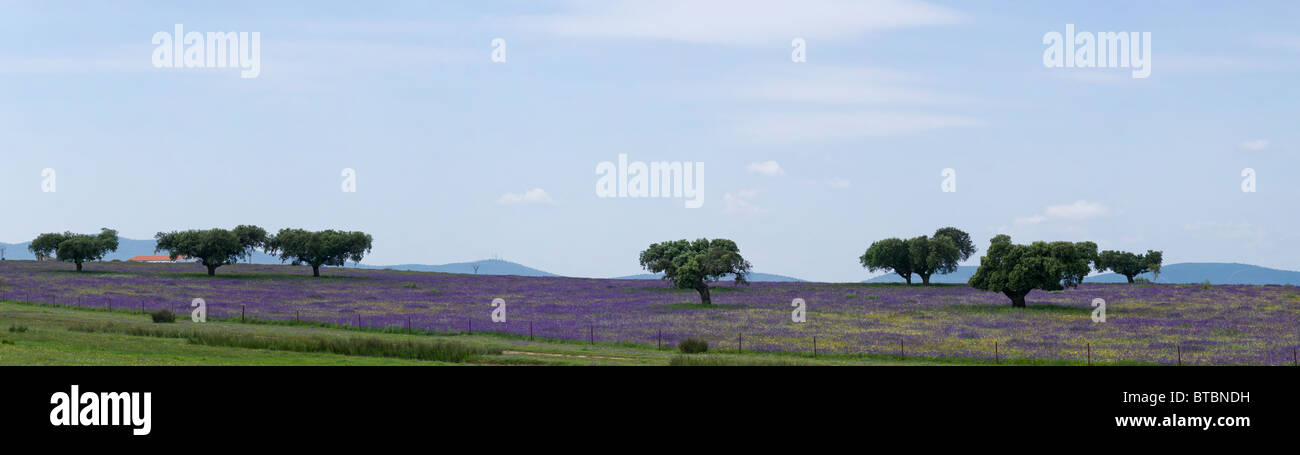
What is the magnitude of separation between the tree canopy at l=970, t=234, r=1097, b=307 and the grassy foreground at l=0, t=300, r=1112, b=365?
125 feet

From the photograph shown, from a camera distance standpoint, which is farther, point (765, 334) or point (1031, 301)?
point (1031, 301)

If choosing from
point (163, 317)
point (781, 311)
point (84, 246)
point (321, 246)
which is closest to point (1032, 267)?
point (781, 311)

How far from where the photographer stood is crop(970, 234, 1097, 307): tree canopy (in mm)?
75562

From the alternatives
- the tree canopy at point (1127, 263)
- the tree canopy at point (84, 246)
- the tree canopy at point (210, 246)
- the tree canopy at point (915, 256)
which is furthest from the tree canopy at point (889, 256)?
the tree canopy at point (84, 246)

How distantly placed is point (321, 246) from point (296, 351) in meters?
90.7

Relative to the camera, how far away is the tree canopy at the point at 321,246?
127m

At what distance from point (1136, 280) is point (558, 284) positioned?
82131 millimetres

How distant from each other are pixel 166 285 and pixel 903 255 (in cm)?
8537

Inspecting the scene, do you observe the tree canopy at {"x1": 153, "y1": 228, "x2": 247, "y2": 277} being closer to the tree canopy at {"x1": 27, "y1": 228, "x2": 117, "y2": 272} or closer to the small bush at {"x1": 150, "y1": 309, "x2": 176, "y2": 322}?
the tree canopy at {"x1": 27, "y1": 228, "x2": 117, "y2": 272}
